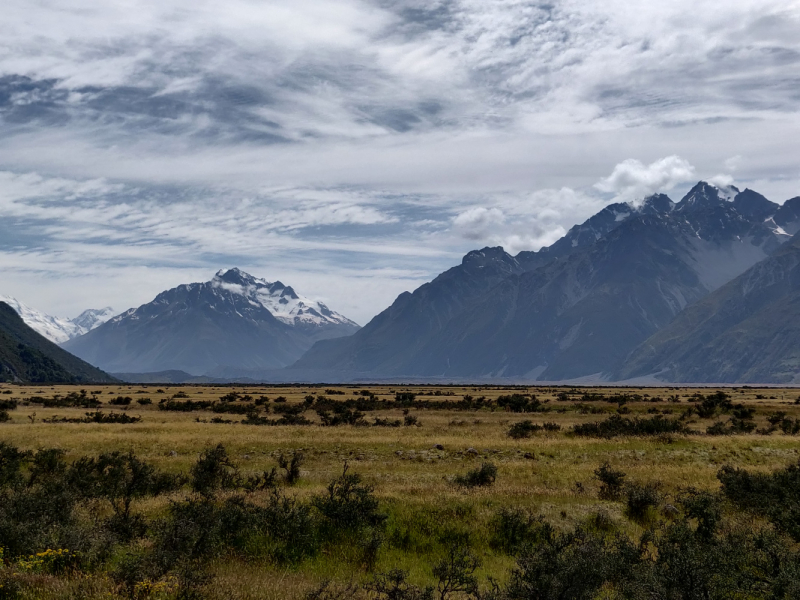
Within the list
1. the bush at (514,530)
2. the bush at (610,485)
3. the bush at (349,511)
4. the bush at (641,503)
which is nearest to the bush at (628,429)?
the bush at (610,485)

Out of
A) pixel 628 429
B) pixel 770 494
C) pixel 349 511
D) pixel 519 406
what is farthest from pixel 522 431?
pixel 519 406

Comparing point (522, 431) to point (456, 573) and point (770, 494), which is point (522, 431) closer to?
point (770, 494)

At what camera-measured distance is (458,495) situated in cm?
2083

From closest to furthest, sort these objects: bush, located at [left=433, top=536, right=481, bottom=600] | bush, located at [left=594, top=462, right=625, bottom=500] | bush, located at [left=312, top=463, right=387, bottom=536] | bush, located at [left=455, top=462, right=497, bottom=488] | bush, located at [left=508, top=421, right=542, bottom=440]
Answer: bush, located at [left=433, top=536, right=481, bottom=600]
bush, located at [left=312, top=463, right=387, bottom=536]
bush, located at [left=594, top=462, right=625, bottom=500]
bush, located at [left=455, top=462, right=497, bottom=488]
bush, located at [left=508, top=421, right=542, bottom=440]

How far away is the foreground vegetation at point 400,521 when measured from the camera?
12.0 metres

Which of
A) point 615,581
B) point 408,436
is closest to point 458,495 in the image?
point 615,581

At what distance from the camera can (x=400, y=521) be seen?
60.2ft

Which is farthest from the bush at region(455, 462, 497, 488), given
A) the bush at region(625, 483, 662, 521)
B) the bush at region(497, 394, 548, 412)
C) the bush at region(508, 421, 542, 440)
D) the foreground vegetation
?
the bush at region(497, 394, 548, 412)

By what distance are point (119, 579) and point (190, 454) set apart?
22.0 meters

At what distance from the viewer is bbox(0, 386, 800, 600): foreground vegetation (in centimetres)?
1197

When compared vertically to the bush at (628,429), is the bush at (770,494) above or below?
above

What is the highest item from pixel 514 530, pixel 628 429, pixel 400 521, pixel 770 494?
pixel 400 521

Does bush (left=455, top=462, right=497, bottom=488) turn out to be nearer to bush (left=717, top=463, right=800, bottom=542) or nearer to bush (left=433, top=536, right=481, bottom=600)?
bush (left=433, top=536, right=481, bottom=600)

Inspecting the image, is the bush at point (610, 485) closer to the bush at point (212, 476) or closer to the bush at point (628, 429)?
the bush at point (212, 476)
